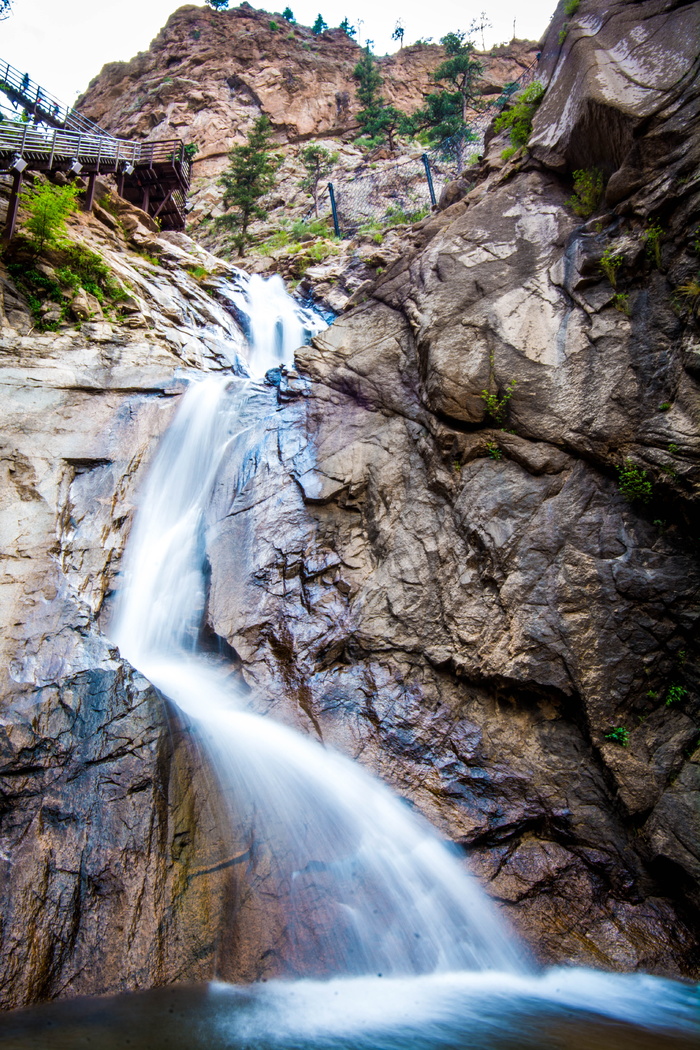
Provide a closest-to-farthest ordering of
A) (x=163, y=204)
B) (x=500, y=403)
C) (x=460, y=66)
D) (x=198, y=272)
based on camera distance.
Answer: (x=500, y=403) < (x=198, y=272) < (x=163, y=204) < (x=460, y=66)

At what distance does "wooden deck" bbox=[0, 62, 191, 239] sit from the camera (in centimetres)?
1459

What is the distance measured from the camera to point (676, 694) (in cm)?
612

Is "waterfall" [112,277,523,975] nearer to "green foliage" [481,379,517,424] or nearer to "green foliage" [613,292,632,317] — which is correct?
"green foliage" [481,379,517,424]

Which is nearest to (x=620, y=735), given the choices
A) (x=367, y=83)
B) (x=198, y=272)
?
(x=198, y=272)

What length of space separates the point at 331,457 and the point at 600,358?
4.36m

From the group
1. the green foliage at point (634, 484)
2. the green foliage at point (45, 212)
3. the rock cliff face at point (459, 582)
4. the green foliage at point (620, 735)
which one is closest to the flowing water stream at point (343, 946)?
the rock cliff face at point (459, 582)

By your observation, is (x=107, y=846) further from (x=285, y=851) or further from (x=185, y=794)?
(x=285, y=851)

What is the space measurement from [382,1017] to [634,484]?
5.87 metres

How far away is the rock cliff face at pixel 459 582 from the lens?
530cm

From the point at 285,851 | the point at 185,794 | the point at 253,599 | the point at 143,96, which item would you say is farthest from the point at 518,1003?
the point at 143,96

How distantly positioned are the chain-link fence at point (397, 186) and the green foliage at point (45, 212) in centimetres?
2029

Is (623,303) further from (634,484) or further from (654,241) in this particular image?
(634,484)

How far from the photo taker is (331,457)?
9.38 meters

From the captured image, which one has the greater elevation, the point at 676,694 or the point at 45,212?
the point at 45,212
